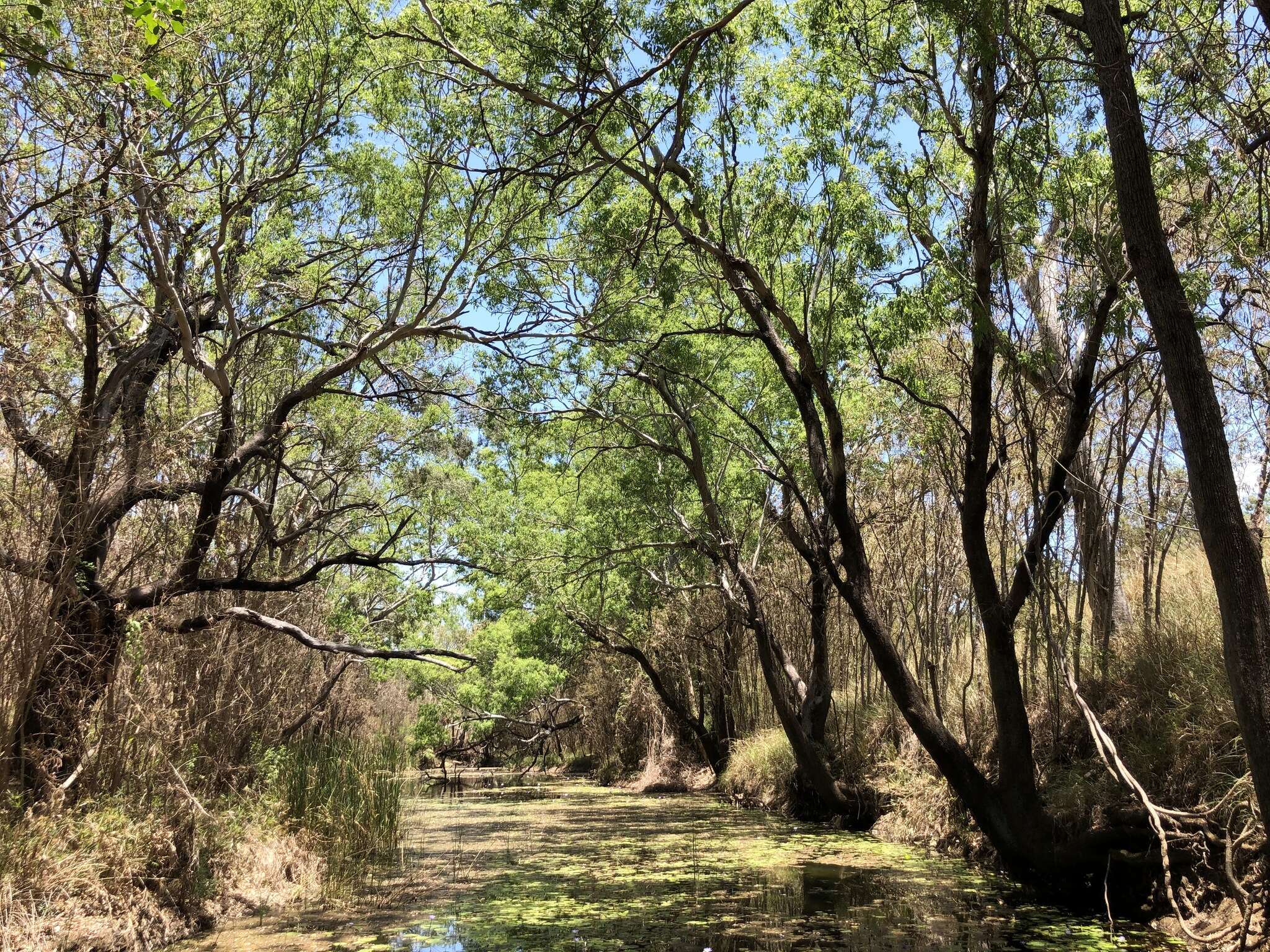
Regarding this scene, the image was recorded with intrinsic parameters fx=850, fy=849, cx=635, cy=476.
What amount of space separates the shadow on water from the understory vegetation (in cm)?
56

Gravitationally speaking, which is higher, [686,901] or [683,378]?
[683,378]

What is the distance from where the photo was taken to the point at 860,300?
738 cm

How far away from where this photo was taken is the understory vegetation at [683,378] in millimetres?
4688

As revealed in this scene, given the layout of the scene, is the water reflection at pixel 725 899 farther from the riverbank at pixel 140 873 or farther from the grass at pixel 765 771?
the riverbank at pixel 140 873

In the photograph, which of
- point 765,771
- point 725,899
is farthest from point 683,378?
point 725,899

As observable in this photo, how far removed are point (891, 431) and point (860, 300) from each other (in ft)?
9.68

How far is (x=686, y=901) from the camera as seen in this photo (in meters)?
6.11

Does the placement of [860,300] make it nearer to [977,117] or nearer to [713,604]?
[977,117]

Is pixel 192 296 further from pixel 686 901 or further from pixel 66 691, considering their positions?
pixel 686 901

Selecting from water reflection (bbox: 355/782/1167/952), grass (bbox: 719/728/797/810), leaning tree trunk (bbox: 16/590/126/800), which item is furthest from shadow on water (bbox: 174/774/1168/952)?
grass (bbox: 719/728/797/810)

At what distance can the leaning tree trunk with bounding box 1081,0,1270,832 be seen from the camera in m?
3.65

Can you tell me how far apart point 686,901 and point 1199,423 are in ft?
15.0

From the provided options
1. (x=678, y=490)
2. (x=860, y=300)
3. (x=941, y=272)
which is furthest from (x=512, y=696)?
(x=941, y=272)

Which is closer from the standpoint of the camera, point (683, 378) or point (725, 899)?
point (725, 899)
